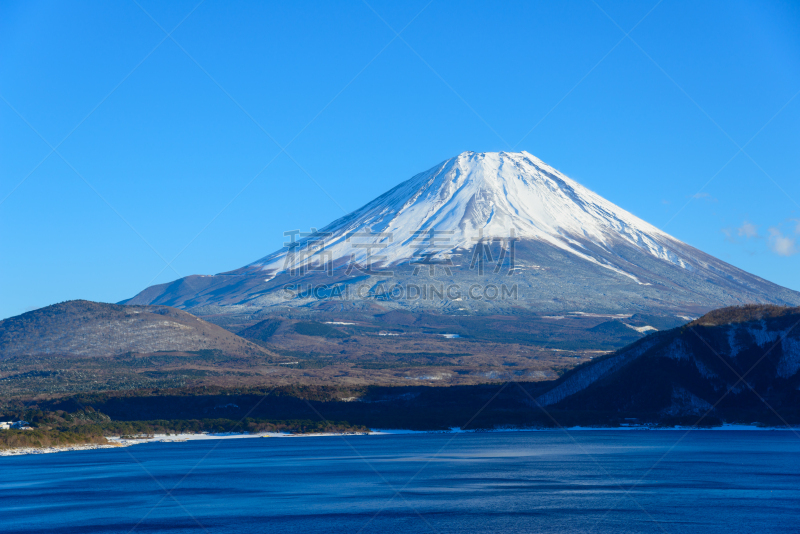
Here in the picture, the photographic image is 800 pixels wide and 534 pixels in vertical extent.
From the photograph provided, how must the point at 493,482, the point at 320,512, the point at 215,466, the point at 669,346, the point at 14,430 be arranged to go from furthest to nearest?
1. the point at 669,346
2. the point at 14,430
3. the point at 215,466
4. the point at 493,482
5. the point at 320,512

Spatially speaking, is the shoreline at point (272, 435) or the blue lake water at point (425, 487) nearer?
the blue lake water at point (425, 487)

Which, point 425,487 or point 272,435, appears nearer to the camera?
point 425,487

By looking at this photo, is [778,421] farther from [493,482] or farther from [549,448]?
[493,482]

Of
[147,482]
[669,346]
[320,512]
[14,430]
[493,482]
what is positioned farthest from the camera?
[669,346]

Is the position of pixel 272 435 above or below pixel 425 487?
above

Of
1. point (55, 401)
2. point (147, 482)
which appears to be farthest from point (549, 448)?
point (55, 401)

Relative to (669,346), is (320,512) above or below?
below

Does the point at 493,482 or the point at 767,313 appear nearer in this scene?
the point at 493,482

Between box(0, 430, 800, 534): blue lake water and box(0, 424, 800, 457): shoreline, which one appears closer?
box(0, 430, 800, 534): blue lake water
